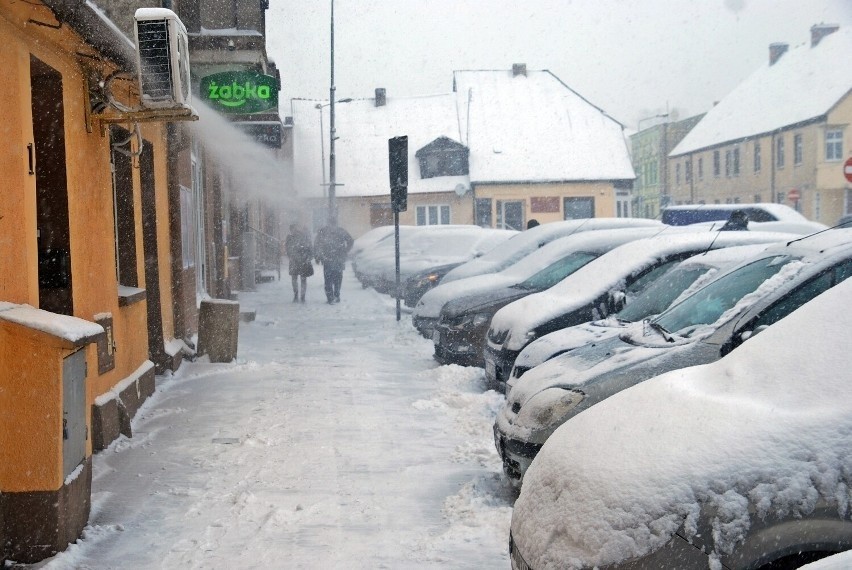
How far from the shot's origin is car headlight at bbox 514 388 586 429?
5.25m

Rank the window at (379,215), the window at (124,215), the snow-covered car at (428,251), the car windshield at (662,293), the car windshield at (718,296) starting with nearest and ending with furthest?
the car windshield at (718,296) → the car windshield at (662,293) → the window at (124,215) → the snow-covered car at (428,251) → the window at (379,215)

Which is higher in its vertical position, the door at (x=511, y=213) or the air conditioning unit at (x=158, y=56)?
the air conditioning unit at (x=158, y=56)

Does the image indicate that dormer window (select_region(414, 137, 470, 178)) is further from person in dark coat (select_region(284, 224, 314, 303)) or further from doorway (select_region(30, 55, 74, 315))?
doorway (select_region(30, 55, 74, 315))

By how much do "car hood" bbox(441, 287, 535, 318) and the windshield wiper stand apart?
148 inches

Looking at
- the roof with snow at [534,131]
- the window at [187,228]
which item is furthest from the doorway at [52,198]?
the roof with snow at [534,131]

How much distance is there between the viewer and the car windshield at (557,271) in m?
10.2

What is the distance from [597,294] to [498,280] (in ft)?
8.82

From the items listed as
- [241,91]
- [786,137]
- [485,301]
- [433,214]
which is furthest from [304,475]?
[786,137]

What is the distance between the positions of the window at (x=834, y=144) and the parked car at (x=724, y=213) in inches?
1014

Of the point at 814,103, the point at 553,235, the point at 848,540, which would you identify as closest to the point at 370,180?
the point at 814,103

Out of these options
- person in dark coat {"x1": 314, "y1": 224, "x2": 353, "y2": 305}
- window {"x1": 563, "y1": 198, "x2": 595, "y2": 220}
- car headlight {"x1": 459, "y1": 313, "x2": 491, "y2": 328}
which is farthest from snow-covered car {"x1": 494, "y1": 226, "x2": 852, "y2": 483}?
window {"x1": 563, "y1": 198, "x2": 595, "y2": 220}

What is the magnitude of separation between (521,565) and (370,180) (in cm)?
4437

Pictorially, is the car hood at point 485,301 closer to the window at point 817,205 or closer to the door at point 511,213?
the door at point 511,213

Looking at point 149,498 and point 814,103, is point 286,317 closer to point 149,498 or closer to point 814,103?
point 149,498
